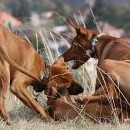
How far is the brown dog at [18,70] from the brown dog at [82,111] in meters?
0.16

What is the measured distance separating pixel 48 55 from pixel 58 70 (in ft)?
5.50

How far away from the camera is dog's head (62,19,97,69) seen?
947 cm

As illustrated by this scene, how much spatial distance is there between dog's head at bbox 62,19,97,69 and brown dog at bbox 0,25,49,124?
0.79m

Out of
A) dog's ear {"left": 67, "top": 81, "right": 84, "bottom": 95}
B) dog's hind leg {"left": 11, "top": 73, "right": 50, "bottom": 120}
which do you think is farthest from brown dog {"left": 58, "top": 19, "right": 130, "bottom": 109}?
dog's hind leg {"left": 11, "top": 73, "right": 50, "bottom": 120}

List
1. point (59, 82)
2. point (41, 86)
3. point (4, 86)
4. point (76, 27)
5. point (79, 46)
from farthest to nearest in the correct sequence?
1. point (79, 46)
2. point (76, 27)
3. point (41, 86)
4. point (59, 82)
5. point (4, 86)

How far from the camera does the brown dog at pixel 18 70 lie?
26.3 ft

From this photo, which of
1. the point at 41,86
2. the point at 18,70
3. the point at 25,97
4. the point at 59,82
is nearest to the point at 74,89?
the point at 59,82

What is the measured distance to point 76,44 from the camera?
964 cm

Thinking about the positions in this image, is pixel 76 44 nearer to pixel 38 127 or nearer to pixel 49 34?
pixel 49 34

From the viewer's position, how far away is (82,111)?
8227mm

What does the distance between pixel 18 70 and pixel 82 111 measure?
0.89 metres

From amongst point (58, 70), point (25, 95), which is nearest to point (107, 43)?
point (58, 70)

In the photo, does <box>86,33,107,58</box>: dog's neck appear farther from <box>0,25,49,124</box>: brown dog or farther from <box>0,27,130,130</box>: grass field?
<box>0,25,49,124</box>: brown dog

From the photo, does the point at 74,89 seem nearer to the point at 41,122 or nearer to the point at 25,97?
the point at 25,97
